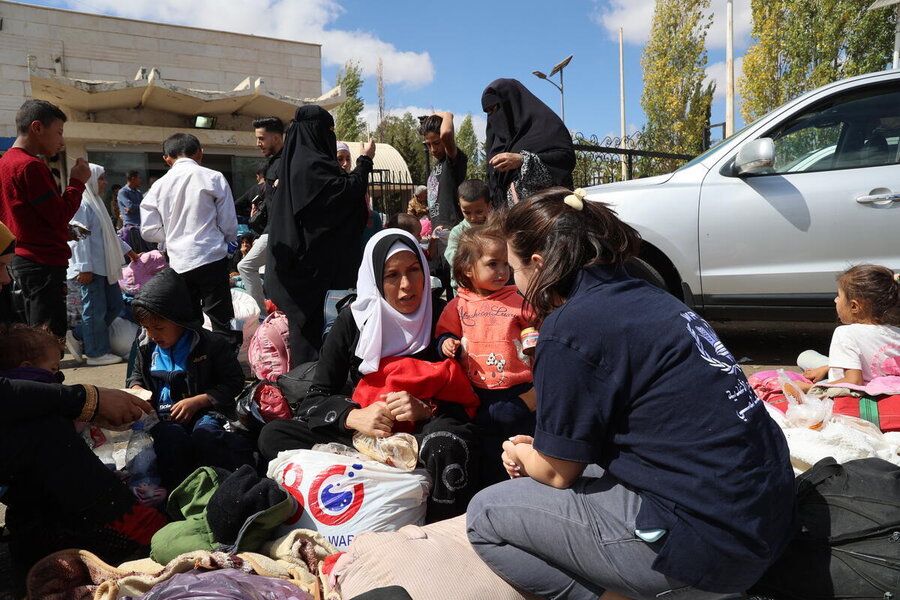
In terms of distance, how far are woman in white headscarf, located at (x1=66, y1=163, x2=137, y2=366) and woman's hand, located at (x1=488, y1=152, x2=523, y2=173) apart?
12.6 ft

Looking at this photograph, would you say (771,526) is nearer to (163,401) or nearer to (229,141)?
(163,401)

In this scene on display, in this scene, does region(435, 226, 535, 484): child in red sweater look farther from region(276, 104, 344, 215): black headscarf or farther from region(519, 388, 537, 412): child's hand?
A: region(276, 104, 344, 215): black headscarf

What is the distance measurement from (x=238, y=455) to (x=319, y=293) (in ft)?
4.54

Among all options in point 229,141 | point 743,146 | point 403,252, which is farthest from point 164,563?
point 229,141

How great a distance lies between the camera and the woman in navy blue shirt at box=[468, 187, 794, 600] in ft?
5.54

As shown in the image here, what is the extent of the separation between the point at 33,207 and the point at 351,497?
3.54 metres

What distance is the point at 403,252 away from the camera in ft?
9.68

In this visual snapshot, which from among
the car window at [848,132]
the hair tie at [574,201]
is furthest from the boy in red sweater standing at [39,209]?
the car window at [848,132]

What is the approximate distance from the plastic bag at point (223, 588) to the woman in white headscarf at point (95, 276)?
15.4 feet

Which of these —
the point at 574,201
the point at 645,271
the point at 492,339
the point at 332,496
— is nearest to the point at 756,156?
the point at 645,271

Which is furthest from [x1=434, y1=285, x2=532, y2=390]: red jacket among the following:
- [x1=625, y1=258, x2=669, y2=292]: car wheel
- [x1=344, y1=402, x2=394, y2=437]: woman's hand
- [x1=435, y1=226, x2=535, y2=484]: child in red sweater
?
[x1=625, y1=258, x2=669, y2=292]: car wheel

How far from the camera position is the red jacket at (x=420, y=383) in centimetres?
280

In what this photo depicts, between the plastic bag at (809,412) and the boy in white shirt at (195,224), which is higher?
the boy in white shirt at (195,224)

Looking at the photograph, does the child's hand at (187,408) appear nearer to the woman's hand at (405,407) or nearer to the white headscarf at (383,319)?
the white headscarf at (383,319)
